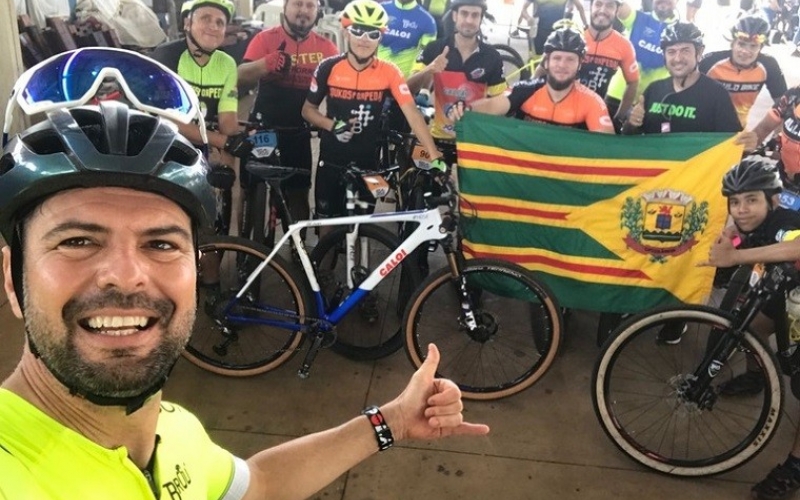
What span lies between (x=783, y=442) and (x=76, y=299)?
12.6ft

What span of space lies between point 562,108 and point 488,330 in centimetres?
175

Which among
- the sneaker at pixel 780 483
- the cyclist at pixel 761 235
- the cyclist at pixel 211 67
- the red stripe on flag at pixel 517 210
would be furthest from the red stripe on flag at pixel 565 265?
the cyclist at pixel 211 67

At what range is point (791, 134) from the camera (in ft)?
15.0

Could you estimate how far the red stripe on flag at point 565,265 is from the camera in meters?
4.11

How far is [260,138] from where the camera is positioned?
4.42m

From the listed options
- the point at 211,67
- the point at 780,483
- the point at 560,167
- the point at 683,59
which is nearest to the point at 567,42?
the point at 683,59

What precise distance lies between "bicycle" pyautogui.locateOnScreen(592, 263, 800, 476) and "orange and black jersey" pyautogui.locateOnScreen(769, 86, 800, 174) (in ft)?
3.73

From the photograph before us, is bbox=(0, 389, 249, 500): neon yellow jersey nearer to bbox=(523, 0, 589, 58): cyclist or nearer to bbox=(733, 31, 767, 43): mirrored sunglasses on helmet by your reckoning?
bbox=(733, 31, 767, 43): mirrored sunglasses on helmet

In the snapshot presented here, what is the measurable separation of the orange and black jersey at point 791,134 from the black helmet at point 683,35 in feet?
2.54

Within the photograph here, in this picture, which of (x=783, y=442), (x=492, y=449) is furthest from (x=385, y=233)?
(x=783, y=442)

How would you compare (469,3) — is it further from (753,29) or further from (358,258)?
(358,258)

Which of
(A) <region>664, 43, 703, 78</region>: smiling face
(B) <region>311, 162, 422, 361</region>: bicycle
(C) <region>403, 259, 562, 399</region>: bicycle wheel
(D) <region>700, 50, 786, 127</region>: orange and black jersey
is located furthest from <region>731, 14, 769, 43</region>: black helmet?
(B) <region>311, 162, 422, 361</region>: bicycle

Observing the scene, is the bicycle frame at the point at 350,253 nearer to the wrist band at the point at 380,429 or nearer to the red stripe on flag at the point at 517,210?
the red stripe on flag at the point at 517,210

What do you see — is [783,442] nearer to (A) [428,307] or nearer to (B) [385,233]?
(A) [428,307]
